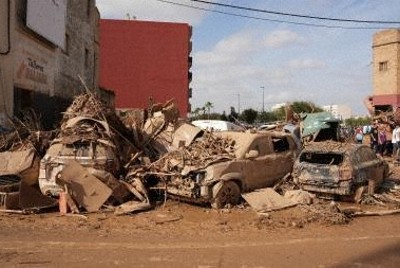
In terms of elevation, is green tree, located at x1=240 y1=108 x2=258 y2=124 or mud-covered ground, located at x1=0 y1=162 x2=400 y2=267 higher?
green tree, located at x1=240 y1=108 x2=258 y2=124

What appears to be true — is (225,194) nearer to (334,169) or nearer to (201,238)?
(334,169)

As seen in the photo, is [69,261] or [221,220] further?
[221,220]

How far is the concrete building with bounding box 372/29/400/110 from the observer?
38500 millimetres

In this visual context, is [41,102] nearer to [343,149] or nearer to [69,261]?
[343,149]

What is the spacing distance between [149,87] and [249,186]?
38754mm

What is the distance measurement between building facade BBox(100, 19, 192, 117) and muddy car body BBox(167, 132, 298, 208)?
36125mm

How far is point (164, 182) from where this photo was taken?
13.0 meters

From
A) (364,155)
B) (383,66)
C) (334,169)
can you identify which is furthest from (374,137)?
(334,169)

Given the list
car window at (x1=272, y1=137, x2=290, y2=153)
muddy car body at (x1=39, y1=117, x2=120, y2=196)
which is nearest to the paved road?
muddy car body at (x1=39, y1=117, x2=120, y2=196)

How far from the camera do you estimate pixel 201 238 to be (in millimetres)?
9742

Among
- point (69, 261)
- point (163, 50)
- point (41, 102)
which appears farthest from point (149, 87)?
point (69, 261)

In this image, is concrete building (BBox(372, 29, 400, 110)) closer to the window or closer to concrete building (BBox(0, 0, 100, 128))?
the window

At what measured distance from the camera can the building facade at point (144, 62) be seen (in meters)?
50.8

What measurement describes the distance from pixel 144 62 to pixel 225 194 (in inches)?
1570
